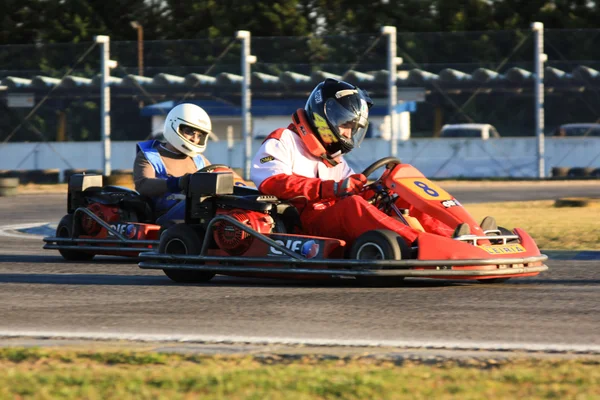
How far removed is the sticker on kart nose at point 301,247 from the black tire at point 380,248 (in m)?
0.27

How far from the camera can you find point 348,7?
56031mm

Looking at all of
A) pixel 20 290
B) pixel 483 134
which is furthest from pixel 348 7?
pixel 20 290

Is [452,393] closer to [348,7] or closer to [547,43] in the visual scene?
[547,43]

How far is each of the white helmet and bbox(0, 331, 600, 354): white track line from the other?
5057 millimetres

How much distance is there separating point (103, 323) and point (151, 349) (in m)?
1.04

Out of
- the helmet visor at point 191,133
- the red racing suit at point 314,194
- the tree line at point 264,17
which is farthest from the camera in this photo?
the tree line at point 264,17

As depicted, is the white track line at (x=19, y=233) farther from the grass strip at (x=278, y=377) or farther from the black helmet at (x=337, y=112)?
the grass strip at (x=278, y=377)

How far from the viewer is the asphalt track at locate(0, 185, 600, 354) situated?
5758 millimetres

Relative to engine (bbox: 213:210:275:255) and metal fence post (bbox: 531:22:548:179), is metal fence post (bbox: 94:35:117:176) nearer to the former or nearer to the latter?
metal fence post (bbox: 531:22:548:179)

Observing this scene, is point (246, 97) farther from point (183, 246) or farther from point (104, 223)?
point (183, 246)

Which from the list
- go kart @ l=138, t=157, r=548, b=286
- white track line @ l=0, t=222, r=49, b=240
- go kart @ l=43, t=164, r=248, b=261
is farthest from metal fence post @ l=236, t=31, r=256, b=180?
go kart @ l=138, t=157, r=548, b=286

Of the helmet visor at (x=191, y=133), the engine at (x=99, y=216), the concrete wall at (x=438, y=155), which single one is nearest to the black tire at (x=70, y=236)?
the engine at (x=99, y=216)

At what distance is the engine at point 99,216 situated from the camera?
35.5ft

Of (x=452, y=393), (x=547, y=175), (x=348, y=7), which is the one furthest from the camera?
(x=348, y=7)
